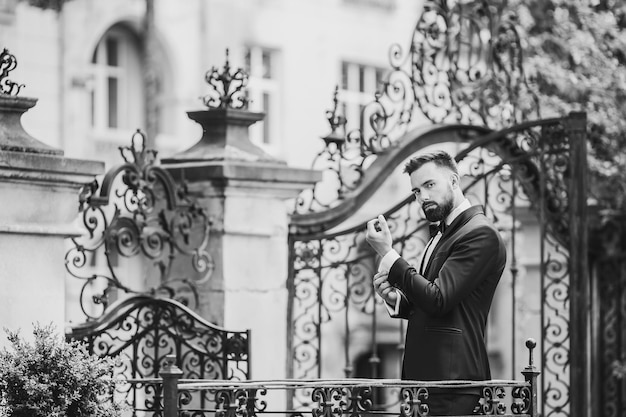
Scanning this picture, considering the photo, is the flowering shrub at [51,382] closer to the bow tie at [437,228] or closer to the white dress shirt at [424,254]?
the white dress shirt at [424,254]

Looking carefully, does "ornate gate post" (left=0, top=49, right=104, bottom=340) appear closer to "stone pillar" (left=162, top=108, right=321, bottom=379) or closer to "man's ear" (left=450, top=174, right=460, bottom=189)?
"stone pillar" (left=162, top=108, right=321, bottom=379)

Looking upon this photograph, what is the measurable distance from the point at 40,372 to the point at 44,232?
4.44 feet

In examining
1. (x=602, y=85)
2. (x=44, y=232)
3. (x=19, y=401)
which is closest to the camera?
(x=19, y=401)

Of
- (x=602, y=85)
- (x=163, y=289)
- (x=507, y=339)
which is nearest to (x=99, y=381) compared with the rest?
(x=163, y=289)

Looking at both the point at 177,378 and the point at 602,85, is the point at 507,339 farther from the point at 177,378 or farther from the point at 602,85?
the point at 177,378

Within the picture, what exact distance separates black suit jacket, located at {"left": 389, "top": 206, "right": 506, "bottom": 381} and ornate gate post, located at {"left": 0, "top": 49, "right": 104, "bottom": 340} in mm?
2117

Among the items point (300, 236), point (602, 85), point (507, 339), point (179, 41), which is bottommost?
point (507, 339)

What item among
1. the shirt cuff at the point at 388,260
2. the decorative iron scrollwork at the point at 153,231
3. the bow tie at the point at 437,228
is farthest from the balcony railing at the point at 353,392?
the decorative iron scrollwork at the point at 153,231

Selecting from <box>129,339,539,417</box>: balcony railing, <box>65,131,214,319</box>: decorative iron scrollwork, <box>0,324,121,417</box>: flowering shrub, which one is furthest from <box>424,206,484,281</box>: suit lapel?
<box>65,131,214,319</box>: decorative iron scrollwork

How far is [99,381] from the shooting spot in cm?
709

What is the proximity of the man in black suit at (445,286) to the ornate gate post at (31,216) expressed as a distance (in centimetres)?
199

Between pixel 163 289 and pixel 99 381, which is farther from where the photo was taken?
pixel 163 289

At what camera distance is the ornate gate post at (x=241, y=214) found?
30.9ft

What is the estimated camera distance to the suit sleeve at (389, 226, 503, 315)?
6797mm
